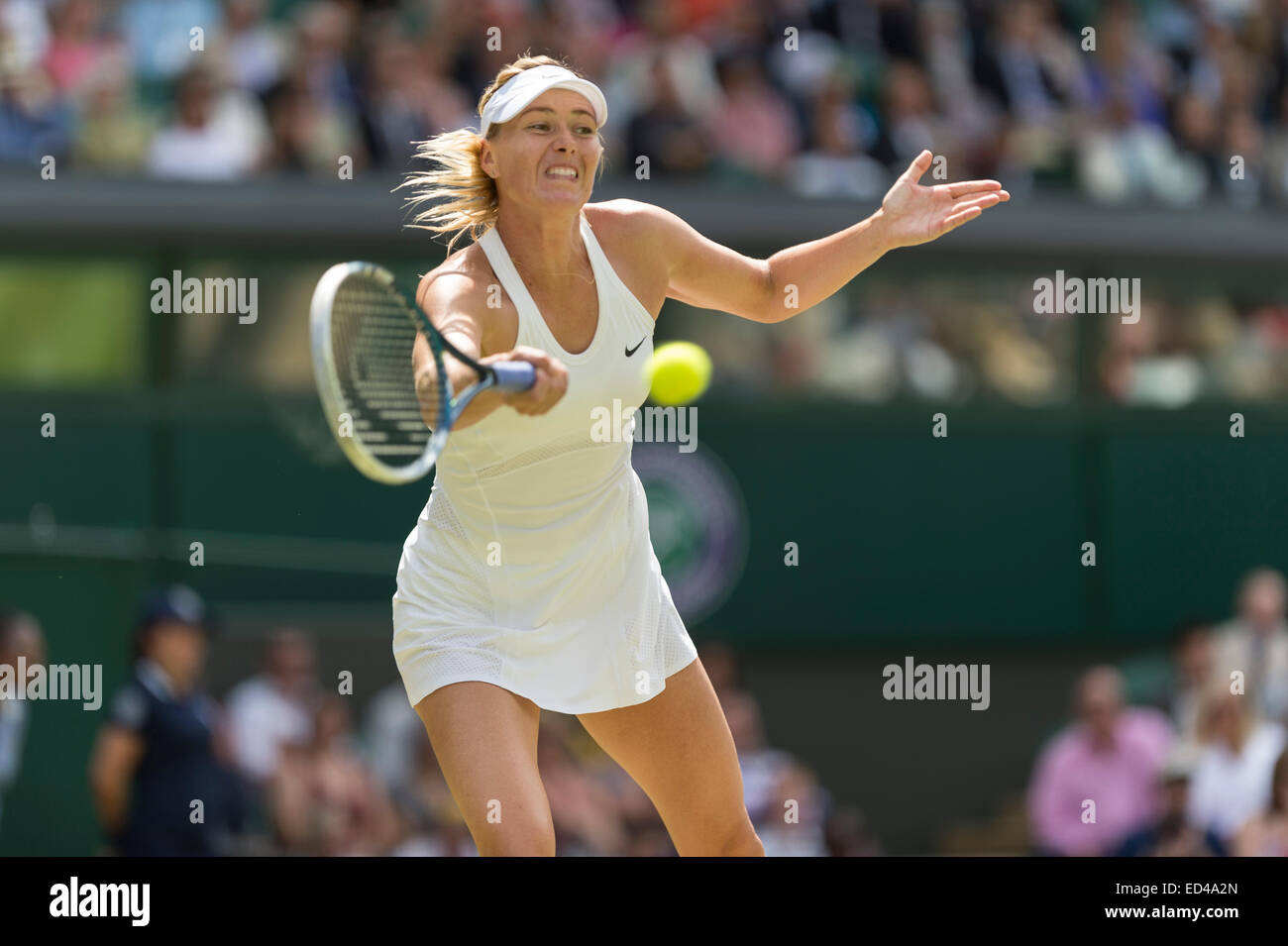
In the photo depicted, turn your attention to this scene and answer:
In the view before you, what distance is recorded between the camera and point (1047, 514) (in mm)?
10094

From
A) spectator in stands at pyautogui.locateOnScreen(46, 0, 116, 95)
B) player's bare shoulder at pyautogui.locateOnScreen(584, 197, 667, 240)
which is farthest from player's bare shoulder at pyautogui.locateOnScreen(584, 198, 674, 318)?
spectator in stands at pyautogui.locateOnScreen(46, 0, 116, 95)

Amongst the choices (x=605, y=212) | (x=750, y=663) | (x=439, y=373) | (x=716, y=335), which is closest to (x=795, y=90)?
(x=716, y=335)

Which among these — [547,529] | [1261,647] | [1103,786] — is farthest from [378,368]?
[1261,647]

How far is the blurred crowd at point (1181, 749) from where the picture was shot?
7.95 m

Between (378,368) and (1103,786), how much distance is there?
18.2ft

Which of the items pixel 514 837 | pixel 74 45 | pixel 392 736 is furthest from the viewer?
pixel 74 45

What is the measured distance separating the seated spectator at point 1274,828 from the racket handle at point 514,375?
414cm

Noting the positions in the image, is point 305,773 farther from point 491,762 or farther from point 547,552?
point 491,762

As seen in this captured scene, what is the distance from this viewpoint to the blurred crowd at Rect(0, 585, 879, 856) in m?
6.82

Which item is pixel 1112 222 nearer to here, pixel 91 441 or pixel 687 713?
pixel 91 441

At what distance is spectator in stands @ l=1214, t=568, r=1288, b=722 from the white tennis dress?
17.1 ft

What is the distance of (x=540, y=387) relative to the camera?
11.6 feet

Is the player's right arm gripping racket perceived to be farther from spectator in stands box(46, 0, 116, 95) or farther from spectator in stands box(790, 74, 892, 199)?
spectator in stands box(790, 74, 892, 199)
